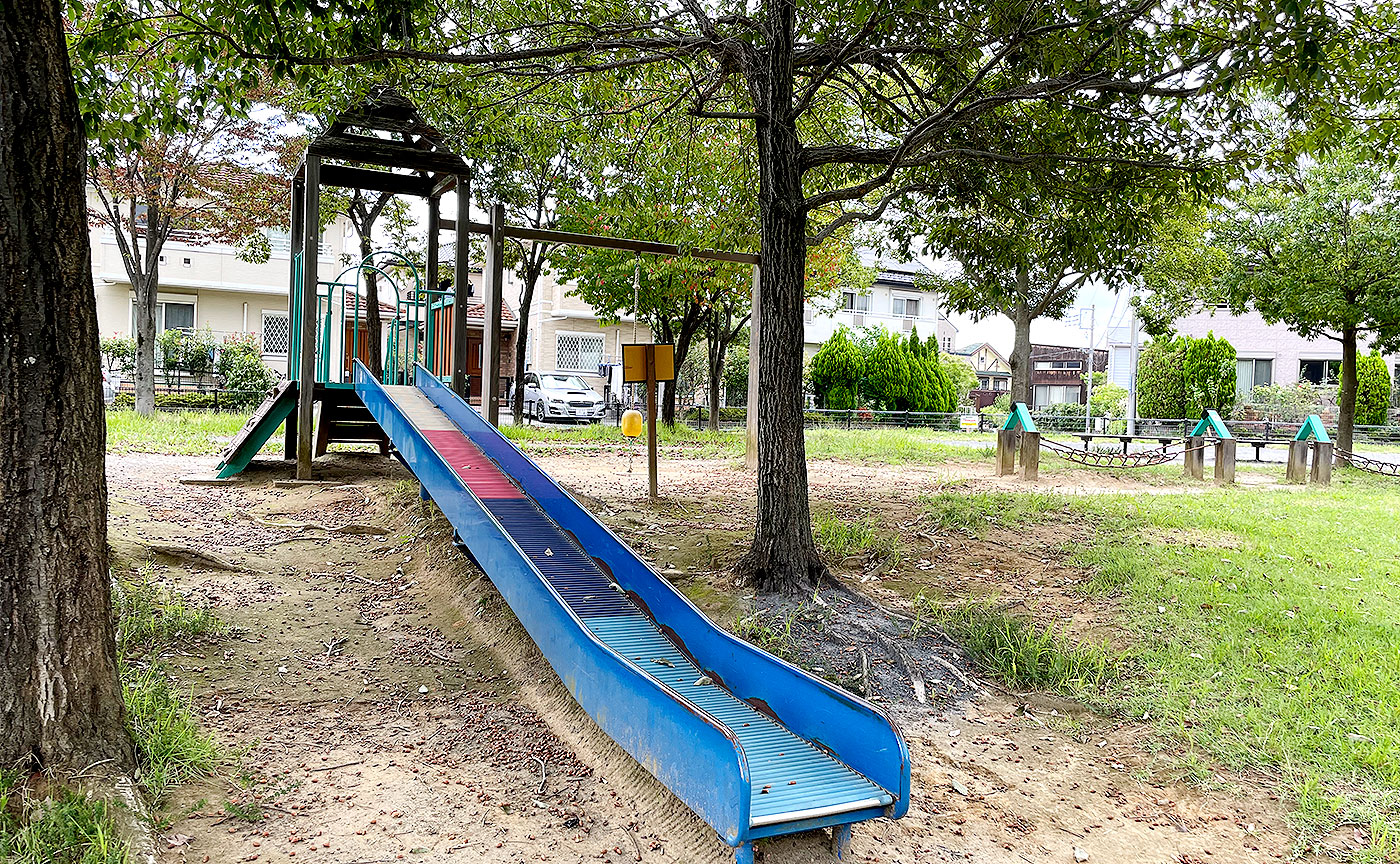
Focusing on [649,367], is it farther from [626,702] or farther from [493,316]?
[626,702]

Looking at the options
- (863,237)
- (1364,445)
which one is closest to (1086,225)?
(863,237)

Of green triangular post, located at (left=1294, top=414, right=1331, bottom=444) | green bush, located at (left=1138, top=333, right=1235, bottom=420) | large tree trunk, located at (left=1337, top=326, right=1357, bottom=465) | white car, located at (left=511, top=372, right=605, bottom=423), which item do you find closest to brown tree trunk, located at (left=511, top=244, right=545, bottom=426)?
white car, located at (left=511, top=372, right=605, bottom=423)

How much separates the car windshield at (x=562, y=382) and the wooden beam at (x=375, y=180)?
14862mm

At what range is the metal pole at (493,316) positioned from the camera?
9688 millimetres

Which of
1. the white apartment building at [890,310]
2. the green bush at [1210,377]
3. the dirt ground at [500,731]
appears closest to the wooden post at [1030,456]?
the dirt ground at [500,731]

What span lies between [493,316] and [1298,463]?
11321mm

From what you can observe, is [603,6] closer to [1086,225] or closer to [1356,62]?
[1086,225]

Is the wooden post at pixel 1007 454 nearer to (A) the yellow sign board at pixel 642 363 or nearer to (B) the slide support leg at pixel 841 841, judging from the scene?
(A) the yellow sign board at pixel 642 363

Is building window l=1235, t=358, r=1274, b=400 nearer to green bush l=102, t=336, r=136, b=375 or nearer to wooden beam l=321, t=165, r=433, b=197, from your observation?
wooden beam l=321, t=165, r=433, b=197

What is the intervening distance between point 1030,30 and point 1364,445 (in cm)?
2426

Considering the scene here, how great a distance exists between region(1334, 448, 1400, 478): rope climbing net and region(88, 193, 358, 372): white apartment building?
22.3m

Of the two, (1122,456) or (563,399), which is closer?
(1122,456)

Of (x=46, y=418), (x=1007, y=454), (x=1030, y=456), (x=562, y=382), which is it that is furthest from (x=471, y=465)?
(x=562, y=382)

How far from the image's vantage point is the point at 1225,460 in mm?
12836
